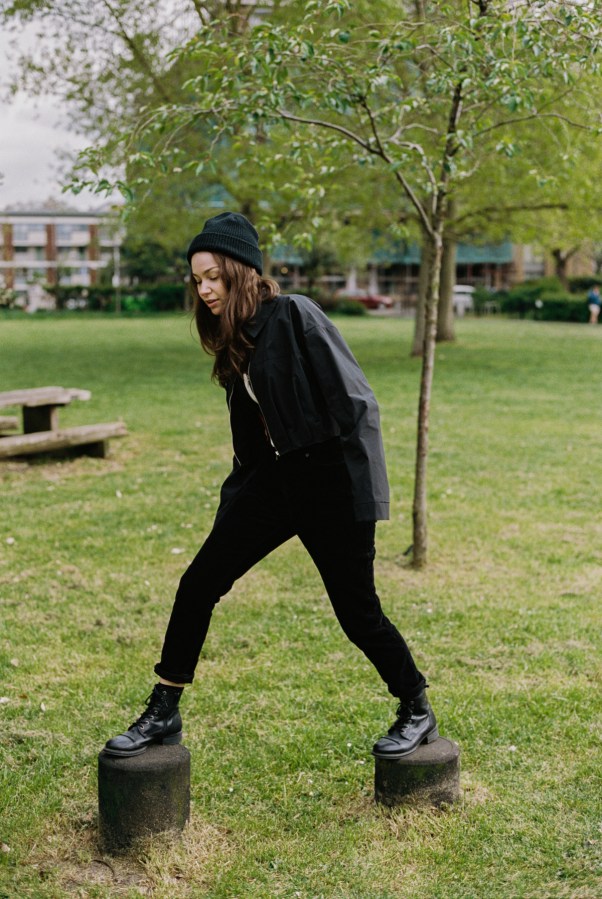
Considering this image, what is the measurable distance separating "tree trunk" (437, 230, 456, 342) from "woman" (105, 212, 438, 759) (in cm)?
1990

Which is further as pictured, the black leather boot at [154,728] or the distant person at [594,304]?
the distant person at [594,304]

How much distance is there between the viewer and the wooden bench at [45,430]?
962 centimetres

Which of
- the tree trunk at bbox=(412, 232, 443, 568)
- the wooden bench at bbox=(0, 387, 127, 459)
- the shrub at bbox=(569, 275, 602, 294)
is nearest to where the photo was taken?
the tree trunk at bbox=(412, 232, 443, 568)

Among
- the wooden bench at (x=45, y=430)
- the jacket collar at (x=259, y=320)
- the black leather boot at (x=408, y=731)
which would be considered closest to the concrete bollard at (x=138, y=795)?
the black leather boot at (x=408, y=731)

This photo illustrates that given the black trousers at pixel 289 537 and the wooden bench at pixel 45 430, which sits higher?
the black trousers at pixel 289 537

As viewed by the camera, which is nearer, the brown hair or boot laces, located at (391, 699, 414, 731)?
the brown hair

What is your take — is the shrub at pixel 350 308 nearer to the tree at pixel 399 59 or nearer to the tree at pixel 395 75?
the tree at pixel 395 75

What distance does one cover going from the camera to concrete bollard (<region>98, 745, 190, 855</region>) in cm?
324

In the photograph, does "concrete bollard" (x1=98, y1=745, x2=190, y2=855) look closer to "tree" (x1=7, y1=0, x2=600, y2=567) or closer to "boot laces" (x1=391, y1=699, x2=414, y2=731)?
"boot laces" (x1=391, y1=699, x2=414, y2=731)

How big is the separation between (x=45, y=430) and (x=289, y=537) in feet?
25.2

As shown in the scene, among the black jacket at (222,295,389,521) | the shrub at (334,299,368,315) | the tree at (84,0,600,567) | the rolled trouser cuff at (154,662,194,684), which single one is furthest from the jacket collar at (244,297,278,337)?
the shrub at (334,299,368,315)

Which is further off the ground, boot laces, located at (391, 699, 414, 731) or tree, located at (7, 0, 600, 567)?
tree, located at (7, 0, 600, 567)

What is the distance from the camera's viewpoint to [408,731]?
3.51 m

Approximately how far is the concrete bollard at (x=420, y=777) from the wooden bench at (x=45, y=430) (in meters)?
6.67
